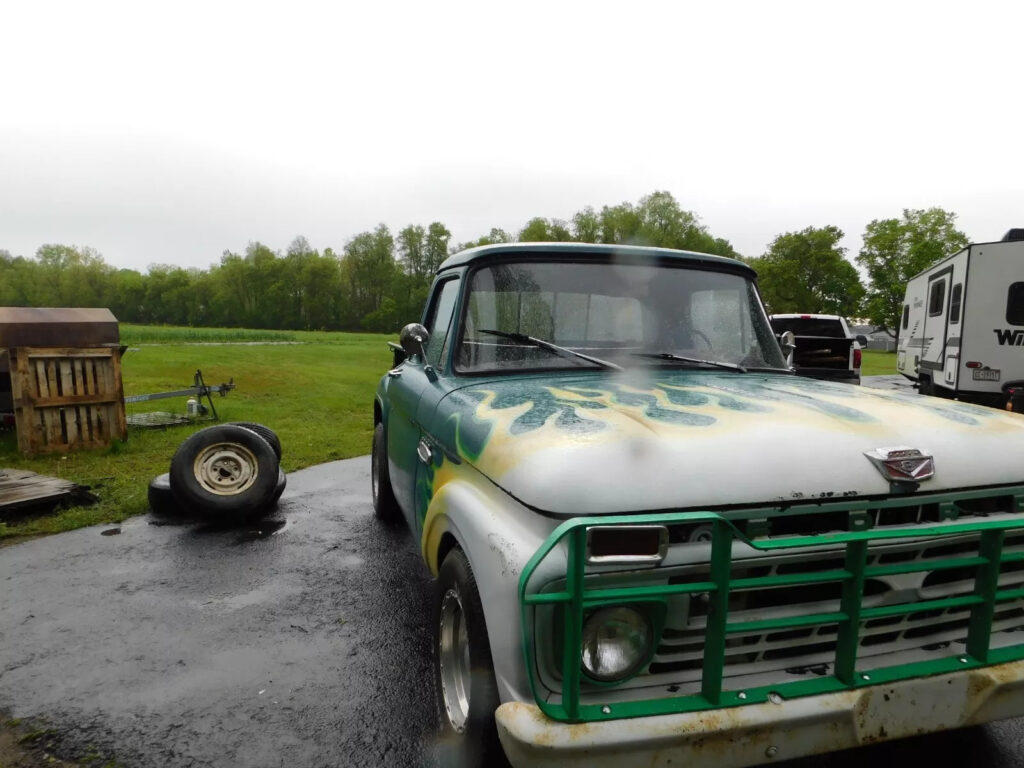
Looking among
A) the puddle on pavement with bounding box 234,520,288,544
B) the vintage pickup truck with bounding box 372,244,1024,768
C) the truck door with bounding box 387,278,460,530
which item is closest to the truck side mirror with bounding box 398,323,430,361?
the truck door with bounding box 387,278,460,530

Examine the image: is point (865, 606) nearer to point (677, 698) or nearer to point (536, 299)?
point (677, 698)

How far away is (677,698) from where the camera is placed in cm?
170

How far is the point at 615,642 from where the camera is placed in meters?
1.74

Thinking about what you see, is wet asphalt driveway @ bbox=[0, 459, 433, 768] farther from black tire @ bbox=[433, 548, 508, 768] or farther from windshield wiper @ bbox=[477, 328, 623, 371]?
windshield wiper @ bbox=[477, 328, 623, 371]

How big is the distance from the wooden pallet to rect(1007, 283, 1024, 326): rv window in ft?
45.5

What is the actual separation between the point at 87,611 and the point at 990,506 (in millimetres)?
4432

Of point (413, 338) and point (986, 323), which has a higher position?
point (413, 338)

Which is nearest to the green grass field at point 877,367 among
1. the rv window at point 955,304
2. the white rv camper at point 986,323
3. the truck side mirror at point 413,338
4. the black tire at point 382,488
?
the rv window at point 955,304

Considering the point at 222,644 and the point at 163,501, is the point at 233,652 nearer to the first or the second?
the point at 222,644

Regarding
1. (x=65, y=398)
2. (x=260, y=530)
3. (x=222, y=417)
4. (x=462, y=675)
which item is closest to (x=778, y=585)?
(x=462, y=675)

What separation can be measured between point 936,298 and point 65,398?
15807 mm

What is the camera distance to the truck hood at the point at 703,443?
1784 mm

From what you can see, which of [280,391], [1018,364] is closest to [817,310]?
[1018,364]

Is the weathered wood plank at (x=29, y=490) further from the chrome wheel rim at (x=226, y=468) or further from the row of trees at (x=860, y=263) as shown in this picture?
the row of trees at (x=860, y=263)
